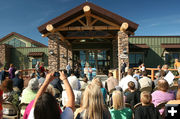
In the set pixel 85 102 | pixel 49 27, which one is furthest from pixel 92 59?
pixel 85 102

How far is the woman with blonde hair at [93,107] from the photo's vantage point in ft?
5.39

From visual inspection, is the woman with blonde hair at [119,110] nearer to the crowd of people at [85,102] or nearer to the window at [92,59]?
the crowd of people at [85,102]

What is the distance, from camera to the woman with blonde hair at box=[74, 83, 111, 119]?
164 cm

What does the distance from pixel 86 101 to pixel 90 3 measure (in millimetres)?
8042

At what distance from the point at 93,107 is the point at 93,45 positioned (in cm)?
1287

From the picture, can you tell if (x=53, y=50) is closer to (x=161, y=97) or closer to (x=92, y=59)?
(x=92, y=59)

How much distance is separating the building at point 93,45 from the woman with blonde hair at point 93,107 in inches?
289

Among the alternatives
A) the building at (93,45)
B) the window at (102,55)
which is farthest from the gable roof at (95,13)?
the window at (102,55)

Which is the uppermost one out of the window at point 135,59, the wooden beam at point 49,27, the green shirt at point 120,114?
the wooden beam at point 49,27

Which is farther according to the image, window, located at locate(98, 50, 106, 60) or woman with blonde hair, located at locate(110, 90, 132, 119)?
window, located at locate(98, 50, 106, 60)

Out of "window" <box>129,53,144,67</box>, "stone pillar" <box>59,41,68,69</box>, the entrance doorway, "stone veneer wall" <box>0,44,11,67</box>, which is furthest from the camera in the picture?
"stone veneer wall" <box>0,44,11,67</box>

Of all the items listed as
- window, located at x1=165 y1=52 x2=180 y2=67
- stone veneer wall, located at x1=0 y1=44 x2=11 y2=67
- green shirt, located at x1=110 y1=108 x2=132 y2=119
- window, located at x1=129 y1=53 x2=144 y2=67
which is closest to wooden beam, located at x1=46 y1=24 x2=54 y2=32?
green shirt, located at x1=110 y1=108 x2=132 y2=119

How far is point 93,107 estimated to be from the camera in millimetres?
1646

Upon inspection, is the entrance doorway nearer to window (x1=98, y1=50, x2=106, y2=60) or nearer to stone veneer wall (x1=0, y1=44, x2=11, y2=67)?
window (x1=98, y1=50, x2=106, y2=60)
